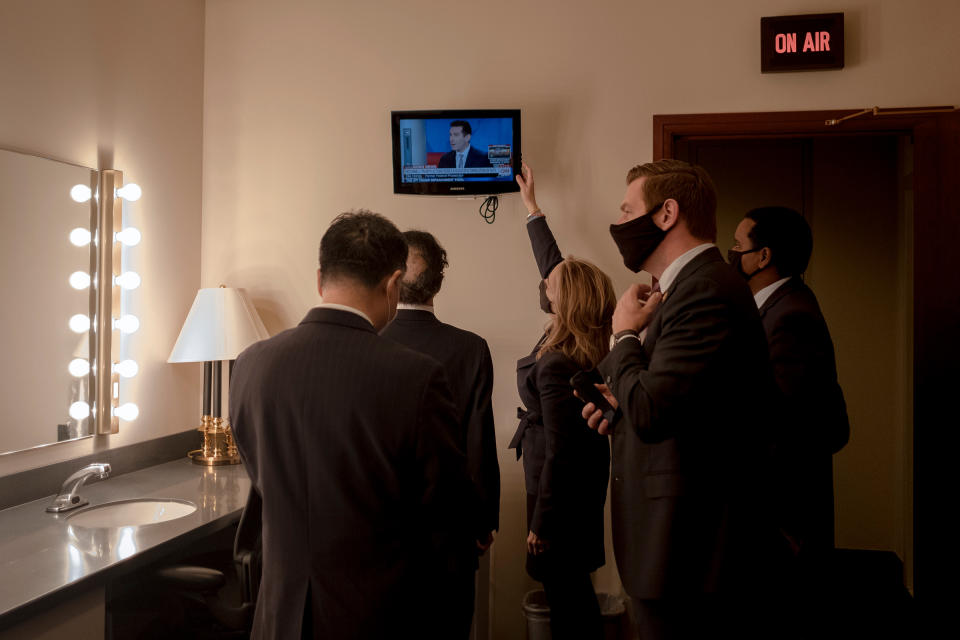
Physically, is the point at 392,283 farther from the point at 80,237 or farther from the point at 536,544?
the point at 80,237

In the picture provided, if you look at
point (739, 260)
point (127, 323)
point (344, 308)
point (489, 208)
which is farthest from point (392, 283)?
point (127, 323)

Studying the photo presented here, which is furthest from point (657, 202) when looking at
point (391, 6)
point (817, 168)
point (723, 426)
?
point (817, 168)

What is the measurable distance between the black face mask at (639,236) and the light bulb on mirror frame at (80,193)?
1.90m

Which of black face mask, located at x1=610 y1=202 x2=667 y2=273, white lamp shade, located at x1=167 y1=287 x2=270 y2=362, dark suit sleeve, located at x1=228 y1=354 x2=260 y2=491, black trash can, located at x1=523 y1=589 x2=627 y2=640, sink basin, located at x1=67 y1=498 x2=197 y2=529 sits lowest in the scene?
black trash can, located at x1=523 y1=589 x2=627 y2=640

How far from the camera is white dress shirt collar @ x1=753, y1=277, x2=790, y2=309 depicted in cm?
234

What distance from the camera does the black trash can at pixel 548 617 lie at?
2715 mm

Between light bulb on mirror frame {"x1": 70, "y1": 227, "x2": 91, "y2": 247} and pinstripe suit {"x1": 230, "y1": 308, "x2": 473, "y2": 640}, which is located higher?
light bulb on mirror frame {"x1": 70, "y1": 227, "x2": 91, "y2": 247}

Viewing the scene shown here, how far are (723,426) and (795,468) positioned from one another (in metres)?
0.86

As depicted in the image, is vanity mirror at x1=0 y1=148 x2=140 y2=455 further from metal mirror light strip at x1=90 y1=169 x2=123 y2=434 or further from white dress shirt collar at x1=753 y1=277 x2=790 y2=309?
white dress shirt collar at x1=753 y1=277 x2=790 y2=309

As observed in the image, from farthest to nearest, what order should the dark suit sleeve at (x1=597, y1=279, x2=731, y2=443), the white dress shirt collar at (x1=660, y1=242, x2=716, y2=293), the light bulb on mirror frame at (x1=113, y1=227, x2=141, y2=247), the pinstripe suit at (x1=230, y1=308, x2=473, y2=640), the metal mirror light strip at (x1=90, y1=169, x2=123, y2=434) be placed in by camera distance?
the light bulb on mirror frame at (x1=113, y1=227, x2=141, y2=247), the metal mirror light strip at (x1=90, y1=169, x2=123, y2=434), the white dress shirt collar at (x1=660, y1=242, x2=716, y2=293), the dark suit sleeve at (x1=597, y1=279, x2=731, y2=443), the pinstripe suit at (x1=230, y1=308, x2=473, y2=640)

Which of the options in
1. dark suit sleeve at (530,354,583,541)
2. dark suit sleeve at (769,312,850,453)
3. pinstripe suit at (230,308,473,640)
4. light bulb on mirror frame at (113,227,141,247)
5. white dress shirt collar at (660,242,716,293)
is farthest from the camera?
light bulb on mirror frame at (113,227,141,247)

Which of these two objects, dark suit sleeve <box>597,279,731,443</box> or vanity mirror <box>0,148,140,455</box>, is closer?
dark suit sleeve <box>597,279,731,443</box>

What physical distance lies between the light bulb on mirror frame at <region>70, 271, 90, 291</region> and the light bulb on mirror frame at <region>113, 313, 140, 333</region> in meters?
0.19

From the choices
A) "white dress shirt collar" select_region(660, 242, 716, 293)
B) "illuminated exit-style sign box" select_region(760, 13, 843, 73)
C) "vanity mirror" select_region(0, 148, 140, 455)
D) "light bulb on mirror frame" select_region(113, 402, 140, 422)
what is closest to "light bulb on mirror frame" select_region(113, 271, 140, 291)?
"vanity mirror" select_region(0, 148, 140, 455)
